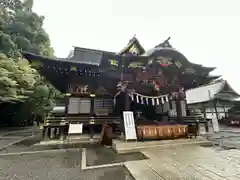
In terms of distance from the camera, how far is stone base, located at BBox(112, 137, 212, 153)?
5.55 meters

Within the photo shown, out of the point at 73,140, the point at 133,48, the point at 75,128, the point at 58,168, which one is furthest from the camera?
the point at 133,48

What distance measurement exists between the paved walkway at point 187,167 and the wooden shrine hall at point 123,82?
2.17 m

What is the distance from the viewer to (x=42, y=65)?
7691mm

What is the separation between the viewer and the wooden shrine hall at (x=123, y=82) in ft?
24.2

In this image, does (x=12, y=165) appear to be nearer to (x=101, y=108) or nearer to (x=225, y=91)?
(x=101, y=108)

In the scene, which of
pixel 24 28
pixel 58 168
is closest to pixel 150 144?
pixel 58 168

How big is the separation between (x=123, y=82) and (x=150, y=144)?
3.53m

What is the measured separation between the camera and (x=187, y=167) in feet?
12.2

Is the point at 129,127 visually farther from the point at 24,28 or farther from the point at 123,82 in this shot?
the point at 24,28

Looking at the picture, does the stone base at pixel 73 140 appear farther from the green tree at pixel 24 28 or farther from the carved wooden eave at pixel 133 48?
the green tree at pixel 24 28

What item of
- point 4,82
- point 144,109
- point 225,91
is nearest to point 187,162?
point 144,109

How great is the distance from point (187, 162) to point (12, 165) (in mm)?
5859

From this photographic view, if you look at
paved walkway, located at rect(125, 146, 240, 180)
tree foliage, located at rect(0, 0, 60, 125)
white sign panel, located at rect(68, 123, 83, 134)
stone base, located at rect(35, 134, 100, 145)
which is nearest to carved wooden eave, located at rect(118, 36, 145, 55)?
white sign panel, located at rect(68, 123, 83, 134)

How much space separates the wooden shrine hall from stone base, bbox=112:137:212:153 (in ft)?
1.39
